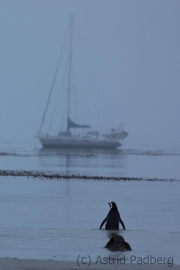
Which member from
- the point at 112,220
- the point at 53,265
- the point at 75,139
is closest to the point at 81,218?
the point at 112,220

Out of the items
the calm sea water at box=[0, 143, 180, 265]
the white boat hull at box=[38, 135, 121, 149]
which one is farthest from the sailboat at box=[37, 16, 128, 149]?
the calm sea water at box=[0, 143, 180, 265]

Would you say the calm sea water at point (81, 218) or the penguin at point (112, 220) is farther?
the penguin at point (112, 220)

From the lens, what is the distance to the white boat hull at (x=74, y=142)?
115m

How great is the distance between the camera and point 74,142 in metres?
116

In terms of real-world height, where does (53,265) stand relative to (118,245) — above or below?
below

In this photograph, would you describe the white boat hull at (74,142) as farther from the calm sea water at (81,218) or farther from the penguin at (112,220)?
the penguin at (112,220)

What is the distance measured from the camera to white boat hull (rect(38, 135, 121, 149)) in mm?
114812

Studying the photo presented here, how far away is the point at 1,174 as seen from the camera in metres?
44.6

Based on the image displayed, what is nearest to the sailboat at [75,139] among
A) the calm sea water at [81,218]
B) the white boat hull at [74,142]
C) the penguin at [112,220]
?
the white boat hull at [74,142]

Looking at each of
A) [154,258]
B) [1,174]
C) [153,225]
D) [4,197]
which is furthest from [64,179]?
[154,258]

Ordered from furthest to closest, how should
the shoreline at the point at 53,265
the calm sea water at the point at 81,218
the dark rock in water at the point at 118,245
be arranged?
the calm sea water at the point at 81,218, the dark rock in water at the point at 118,245, the shoreline at the point at 53,265

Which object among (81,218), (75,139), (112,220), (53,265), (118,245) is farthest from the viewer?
(75,139)

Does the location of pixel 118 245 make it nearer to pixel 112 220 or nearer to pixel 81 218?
pixel 112 220

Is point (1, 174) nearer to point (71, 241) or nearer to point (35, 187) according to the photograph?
point (35, 187)
